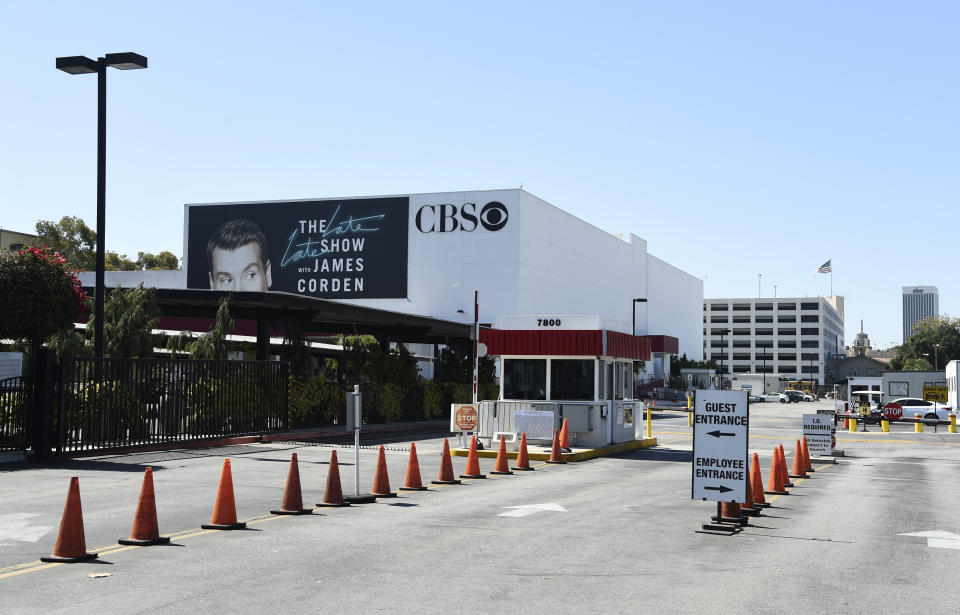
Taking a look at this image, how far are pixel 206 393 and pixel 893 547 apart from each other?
19094 mm

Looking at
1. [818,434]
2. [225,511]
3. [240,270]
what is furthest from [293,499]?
[240,270]

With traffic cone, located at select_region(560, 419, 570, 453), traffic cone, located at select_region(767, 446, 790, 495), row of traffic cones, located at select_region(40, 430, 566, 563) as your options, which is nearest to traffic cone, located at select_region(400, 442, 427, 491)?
row of traffic cones, located at select_region(40, 430, 566, 563)

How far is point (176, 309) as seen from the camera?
33375mm

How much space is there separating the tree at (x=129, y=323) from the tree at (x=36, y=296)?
11.7 feet

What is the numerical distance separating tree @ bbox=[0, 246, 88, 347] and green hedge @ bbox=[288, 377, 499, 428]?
962cm

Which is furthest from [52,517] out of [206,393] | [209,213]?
[209,213]

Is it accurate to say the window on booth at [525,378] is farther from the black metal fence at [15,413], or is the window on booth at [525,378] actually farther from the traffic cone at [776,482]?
the black metal fence at [15,413]

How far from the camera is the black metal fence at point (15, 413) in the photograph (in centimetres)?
2030

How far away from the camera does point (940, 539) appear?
11961mm

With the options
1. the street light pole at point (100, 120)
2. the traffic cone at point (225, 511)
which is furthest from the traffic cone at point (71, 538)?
the street light pole at point (100, 120)

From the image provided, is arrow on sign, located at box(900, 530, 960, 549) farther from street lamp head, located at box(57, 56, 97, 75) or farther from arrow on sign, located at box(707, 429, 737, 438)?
street lamp head, located at box(57, 56, 97, 75)

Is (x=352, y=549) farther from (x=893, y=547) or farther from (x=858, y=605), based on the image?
(x=893, y=547)

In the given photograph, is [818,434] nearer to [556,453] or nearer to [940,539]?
[556,453]

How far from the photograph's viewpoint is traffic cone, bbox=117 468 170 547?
1051 cm
